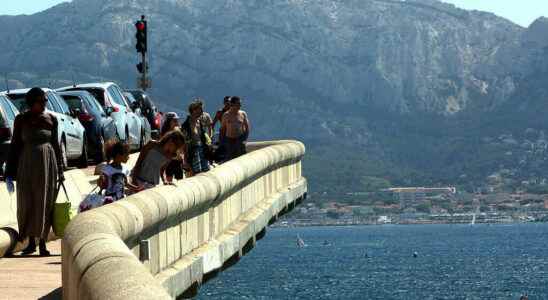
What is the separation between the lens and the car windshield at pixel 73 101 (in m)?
27.5

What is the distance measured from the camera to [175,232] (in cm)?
1326

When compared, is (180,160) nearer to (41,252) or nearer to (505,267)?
(41,252)

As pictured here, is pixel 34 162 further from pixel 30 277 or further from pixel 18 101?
pixel 18 101

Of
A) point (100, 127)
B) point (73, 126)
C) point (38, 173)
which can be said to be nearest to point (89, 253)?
point (38, 173)

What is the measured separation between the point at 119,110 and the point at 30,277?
59.5 ft

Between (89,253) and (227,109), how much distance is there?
58.5ft

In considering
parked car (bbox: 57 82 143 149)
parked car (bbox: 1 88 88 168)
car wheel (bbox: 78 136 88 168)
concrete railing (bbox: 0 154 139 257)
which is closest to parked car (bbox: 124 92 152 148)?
parked car (bbox: 57 82 143 149)

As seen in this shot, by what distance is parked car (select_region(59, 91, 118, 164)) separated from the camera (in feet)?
89.1

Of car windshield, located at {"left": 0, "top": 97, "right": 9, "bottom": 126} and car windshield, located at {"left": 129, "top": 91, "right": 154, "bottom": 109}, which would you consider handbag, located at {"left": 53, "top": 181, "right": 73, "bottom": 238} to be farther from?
car windshield, located at {"left": 129, "top": 91, "right": 154, "bottom": 109}

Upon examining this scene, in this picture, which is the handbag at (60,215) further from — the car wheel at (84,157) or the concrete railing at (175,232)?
the car wheel at (84,157)

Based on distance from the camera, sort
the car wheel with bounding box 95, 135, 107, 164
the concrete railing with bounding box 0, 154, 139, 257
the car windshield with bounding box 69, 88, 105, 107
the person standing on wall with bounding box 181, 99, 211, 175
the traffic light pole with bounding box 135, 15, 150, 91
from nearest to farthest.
A: the concrete railing with bounding box 0, 154, 139, 257 < the person standing on wall with bounding box 181, 99, 211, 175 < the car wheel with bounding box 95, 135, 107, 164 < the car windshield with bounding box 69, 88, 105, 107 < the traffic light pole with bounding box 135, 15, 150, 91

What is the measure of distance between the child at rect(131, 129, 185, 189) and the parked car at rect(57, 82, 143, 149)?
14.3m

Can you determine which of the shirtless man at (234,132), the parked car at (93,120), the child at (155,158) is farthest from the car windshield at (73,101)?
the child at (155,158)

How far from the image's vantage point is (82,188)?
740 inches
